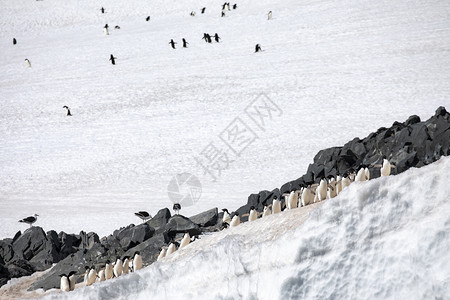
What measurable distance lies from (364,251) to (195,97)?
18.0 metres

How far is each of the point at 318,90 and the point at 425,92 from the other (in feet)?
11.2

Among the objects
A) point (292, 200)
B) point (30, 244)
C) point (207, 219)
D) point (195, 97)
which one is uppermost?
point (195, 97)

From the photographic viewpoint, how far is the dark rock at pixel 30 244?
37.7 feet

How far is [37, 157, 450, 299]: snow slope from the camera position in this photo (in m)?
4.15

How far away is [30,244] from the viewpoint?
11633 millimetres

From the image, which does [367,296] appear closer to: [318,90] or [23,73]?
[318,90]

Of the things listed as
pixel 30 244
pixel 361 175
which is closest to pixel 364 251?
pixel 361 175

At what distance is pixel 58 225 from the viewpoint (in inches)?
546

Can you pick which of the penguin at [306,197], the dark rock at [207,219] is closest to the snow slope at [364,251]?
the penguin at [306,197]

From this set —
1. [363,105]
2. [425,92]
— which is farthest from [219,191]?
[425,92]

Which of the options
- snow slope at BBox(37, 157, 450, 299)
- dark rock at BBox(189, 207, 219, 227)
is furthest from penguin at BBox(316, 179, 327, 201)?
snow slope at BBox(37, 157, 450, 299)

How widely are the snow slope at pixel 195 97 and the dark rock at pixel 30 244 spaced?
1661mm

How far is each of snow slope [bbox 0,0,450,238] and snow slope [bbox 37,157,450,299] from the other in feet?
27.9

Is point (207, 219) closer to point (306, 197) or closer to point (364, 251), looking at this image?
point (306, 197)
